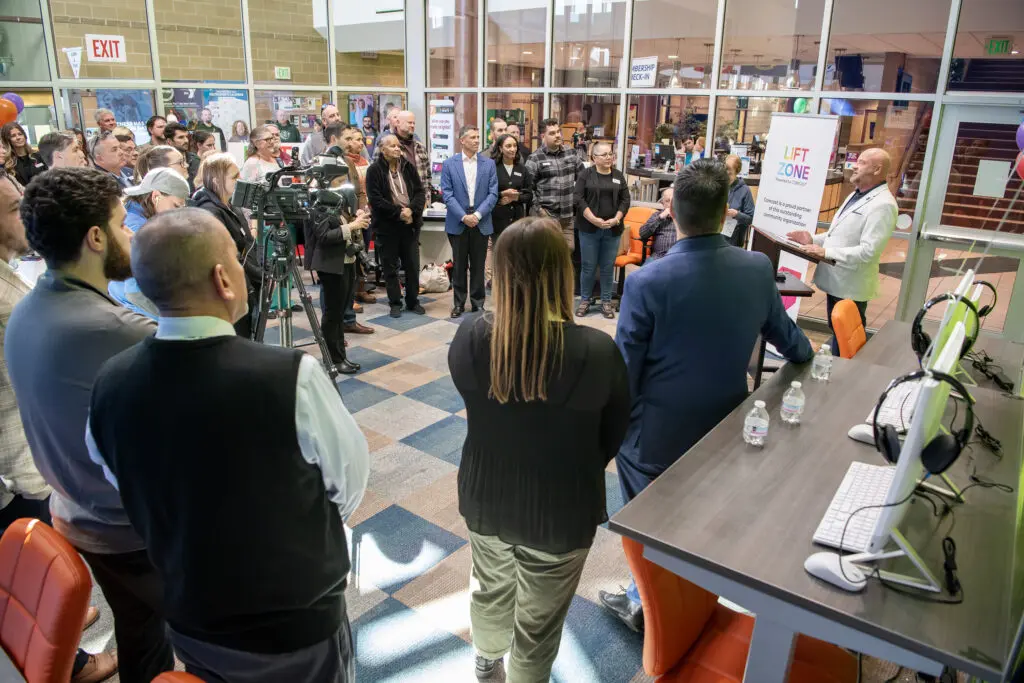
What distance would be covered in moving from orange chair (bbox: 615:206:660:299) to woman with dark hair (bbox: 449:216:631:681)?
4637 millimetres

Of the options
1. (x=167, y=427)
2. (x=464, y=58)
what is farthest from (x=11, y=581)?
(x=464, y=58)

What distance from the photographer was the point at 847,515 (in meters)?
1.66

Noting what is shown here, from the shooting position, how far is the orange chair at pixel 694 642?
156 centimetres

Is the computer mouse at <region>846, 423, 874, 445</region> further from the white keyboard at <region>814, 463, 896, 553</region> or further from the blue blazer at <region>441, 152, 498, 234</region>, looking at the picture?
the blue blazer at <region>441, 152, 498, 234</region>

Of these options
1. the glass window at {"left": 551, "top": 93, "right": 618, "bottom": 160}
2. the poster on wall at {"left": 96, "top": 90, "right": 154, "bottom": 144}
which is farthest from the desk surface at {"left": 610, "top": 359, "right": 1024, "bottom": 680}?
the poster on wall at {"left": 96, "top": 90, "right": 154, "bottom": 144}

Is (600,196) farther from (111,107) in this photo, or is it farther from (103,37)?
(103,37)

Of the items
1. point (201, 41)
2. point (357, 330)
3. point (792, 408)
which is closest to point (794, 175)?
point (792, 408)

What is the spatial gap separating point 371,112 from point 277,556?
26.8ft

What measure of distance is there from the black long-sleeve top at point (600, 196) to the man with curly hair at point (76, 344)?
4461 mm

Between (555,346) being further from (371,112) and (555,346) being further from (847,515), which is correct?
(371,112)

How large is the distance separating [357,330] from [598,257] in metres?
2.14

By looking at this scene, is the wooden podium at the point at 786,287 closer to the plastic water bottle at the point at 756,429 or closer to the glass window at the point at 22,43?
the plastic water bottle at the point at 756,429

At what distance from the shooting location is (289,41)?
8094mm

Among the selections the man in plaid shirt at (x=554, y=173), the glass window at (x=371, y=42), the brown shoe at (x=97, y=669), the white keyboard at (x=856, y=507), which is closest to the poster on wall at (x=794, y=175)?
the man in plaid shirt at (x=554, y=173)
